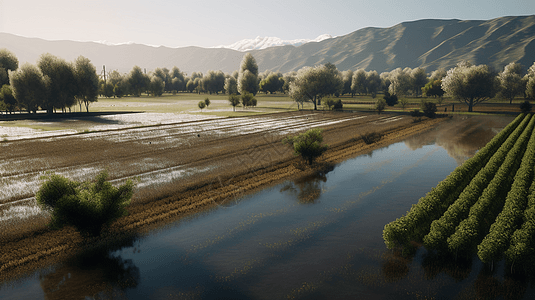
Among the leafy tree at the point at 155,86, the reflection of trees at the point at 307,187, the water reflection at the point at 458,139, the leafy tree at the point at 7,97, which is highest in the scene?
the leafy tree at the point at 155,86

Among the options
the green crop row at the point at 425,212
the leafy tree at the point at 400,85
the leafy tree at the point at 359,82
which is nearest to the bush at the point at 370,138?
the green crop row at the point at 425,212

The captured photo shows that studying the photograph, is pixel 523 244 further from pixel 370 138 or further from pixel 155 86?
pixel 155 86

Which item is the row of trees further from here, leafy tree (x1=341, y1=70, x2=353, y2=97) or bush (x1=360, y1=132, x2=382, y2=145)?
leafy tree (x1=341, y1=70, x2=353, y2=97)

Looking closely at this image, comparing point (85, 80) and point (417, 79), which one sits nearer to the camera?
point (85, 80)

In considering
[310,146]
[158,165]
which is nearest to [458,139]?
[310,146]

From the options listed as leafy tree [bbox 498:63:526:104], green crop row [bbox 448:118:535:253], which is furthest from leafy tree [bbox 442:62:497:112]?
green crop row [bbox 448:118:535:253]

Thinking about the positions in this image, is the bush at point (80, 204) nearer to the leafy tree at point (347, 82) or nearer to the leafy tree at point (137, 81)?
the leafy tree at point (347, 82)
